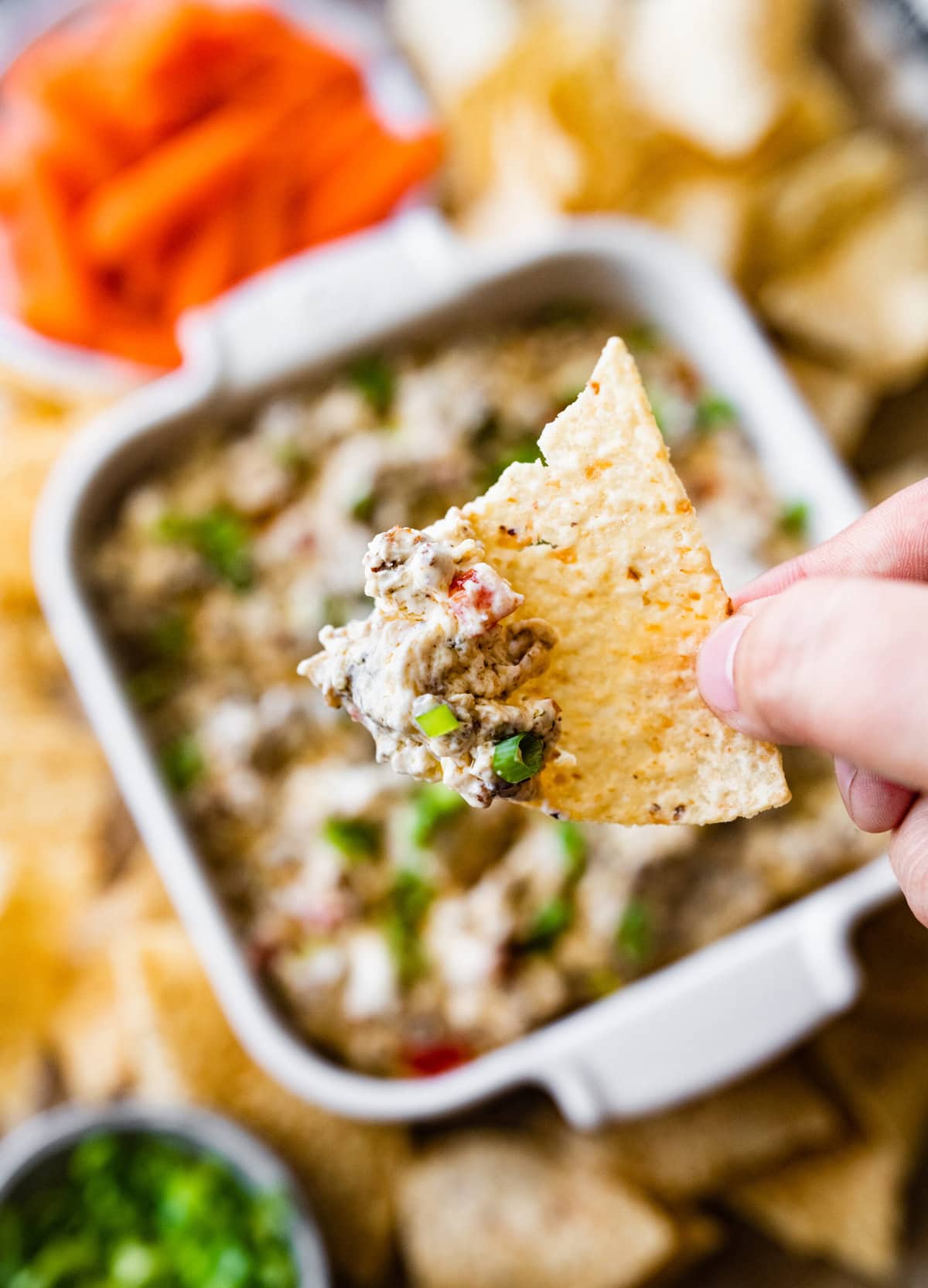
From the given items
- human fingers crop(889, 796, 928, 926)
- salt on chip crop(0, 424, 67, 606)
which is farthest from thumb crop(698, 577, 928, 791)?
salt on chip crop(0, 424, 67, 606)

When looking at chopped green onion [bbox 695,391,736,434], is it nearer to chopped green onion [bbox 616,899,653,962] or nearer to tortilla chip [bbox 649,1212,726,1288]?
chopped green onion [bbox 616,899,653,962]

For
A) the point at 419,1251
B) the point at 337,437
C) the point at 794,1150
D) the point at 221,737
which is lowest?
the point at 794,1150

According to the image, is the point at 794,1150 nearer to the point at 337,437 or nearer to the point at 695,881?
the point at 695,881

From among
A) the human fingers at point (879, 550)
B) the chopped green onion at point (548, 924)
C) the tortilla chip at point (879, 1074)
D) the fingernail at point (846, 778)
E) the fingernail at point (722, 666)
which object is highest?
the fingernail at point (722, 666)

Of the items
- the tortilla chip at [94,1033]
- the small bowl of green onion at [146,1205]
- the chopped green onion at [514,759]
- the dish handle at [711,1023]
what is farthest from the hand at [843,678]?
the tortilla chip at [94,1033]

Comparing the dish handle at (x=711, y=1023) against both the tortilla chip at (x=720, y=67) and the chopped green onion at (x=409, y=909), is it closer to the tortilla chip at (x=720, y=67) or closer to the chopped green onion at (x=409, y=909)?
the chopped green onion at (x=409, y=909)

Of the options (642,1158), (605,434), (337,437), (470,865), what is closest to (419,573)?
(605,434)

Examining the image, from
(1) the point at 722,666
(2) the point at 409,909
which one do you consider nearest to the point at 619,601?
(1) the point at 722,666
